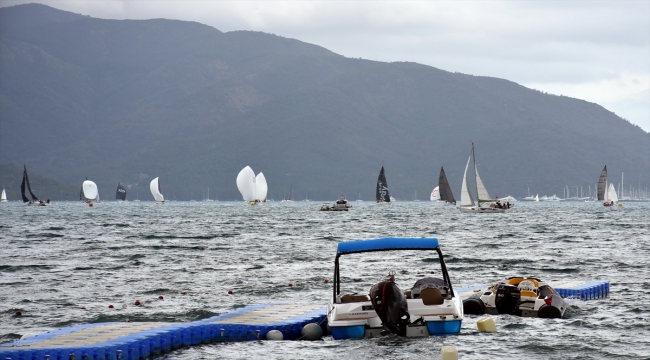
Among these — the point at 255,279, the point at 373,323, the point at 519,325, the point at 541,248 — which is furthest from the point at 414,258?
the point at 373,323

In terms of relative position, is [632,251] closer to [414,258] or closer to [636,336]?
[414,258]

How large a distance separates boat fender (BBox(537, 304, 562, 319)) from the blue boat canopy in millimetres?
5433

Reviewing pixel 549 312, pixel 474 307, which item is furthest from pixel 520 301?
pixel 474 307

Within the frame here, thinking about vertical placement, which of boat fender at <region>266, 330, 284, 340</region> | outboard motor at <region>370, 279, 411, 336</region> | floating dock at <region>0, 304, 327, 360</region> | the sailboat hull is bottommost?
boat fender at <region>266, 330, 284, 340</region>

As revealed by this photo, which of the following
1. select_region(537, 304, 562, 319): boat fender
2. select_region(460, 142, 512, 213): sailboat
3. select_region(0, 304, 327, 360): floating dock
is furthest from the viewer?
select_region(460, 142, 512, 213): sailboat

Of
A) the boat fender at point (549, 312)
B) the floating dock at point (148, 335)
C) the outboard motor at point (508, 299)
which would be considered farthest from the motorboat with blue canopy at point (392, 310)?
the boat fender at point (549, 312)

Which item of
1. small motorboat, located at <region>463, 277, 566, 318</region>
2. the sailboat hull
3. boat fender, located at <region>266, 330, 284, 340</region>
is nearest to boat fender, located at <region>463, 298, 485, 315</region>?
small motorboat, located at <region>463, 277, 566, 318</region>

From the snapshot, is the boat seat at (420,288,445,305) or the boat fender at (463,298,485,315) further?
the boat fender at (463,298,485,315)

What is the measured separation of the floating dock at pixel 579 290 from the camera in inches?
1115

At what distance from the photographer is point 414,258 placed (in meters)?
49.8

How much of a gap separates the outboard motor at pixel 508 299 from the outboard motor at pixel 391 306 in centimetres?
598

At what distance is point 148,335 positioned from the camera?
20125mm

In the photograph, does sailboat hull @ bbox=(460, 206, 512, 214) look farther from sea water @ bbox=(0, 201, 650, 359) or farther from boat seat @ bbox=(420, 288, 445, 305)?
boat seat @ bbox=(420, 288, 445, 305)

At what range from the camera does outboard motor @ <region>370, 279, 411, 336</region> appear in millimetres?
19641
